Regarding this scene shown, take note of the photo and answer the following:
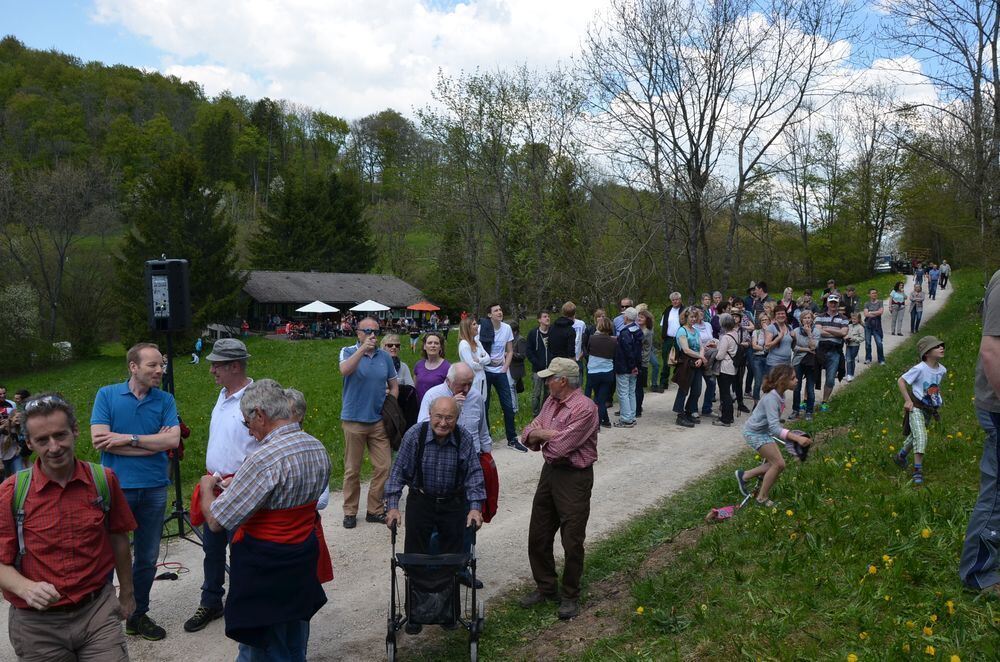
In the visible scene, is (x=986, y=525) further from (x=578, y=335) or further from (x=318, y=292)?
(x=318, y=292)

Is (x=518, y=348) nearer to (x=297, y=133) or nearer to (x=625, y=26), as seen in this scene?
(x=625, y=26)

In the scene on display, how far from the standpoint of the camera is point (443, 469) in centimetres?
510

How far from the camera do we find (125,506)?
368 cm

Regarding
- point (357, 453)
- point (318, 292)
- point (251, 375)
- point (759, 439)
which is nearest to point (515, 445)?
point (357, 453)

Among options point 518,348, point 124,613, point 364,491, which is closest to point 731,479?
point 364,491

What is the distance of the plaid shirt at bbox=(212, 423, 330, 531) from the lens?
3.50 m

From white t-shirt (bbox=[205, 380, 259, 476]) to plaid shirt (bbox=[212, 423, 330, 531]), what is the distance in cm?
131

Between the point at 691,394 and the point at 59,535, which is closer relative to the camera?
the point at 59,535

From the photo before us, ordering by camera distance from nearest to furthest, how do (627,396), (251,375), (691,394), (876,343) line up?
(627,396)
(691,394)
(876,343)
(251,375)

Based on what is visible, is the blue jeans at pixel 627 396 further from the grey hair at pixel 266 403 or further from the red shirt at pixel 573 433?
A: the grey hair at pixel 266 403

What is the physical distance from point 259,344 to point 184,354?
14.0 ft

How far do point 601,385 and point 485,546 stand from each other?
15.8ft

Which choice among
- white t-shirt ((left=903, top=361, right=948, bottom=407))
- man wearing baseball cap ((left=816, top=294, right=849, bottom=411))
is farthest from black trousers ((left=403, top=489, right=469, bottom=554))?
man wearing baseball cap ((left=816, top=294, right=849, bottom=411))

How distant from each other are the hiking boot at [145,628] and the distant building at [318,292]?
4693 centimetres
